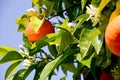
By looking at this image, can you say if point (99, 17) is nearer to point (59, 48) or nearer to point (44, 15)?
point (59, 48)

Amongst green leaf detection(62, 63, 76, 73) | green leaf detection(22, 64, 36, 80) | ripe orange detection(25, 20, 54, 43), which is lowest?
green leaf detection(62, 63, 76, 73)

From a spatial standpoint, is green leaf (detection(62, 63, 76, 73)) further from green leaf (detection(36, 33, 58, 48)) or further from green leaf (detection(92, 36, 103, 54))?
green leaf (detection(92, 36, 103, 54))

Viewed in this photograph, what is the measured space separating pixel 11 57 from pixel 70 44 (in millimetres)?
214

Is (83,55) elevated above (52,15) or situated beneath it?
situated beneath

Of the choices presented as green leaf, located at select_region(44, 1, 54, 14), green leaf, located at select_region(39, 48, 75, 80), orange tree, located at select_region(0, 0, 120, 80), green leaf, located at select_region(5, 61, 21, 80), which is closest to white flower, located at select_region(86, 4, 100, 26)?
orange tree, located at select_region(0, 0, 120, 80)

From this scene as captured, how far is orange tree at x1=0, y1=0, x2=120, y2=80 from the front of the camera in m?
0.84

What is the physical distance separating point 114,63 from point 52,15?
244 millimetres

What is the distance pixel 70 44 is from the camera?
0.94 m

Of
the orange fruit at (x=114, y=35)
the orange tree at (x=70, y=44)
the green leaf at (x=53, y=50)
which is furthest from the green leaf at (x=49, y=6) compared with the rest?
the orange fruit at (x=114, y=35)

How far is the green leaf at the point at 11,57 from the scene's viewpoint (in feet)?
3.42

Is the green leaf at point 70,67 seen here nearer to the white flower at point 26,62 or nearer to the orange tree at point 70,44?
the orange tree at point 70,44

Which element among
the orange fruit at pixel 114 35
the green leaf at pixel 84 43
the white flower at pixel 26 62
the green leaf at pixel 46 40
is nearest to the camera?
the orange fruit at pixel 114 35

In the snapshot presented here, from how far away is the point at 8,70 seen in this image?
3.71 feet

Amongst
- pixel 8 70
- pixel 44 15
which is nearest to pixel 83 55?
pixel 44 15
